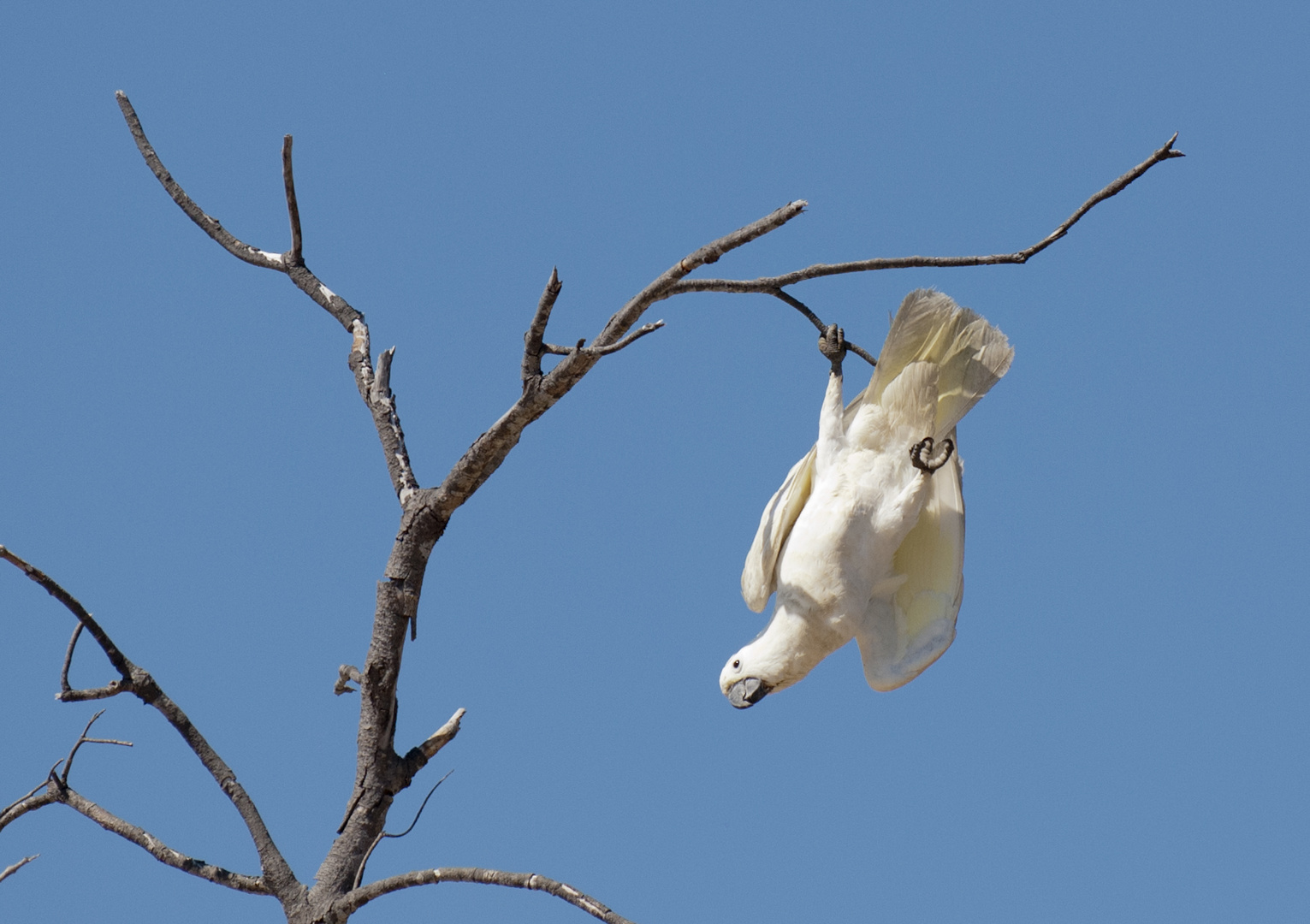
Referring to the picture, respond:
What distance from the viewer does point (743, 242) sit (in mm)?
4066

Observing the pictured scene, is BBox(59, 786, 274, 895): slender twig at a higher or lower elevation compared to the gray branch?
lower

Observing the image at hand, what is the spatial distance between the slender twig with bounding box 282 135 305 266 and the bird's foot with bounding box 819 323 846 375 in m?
2.23

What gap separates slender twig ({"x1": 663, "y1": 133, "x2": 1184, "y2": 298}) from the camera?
3.86 meters

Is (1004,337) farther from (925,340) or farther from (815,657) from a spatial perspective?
(815,657)

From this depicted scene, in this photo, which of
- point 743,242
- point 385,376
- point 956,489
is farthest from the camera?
point 385,376

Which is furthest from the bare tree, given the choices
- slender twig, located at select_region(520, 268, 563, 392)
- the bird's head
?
the bird's head

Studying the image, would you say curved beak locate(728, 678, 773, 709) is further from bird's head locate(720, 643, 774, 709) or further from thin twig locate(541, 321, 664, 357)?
thin twig locate(541, 321, 664, 357)

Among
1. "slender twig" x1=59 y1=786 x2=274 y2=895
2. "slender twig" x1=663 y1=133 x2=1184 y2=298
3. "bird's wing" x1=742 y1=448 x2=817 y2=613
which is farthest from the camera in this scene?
"bird's wing" x1=742 y1=448 x2=817 y2=613

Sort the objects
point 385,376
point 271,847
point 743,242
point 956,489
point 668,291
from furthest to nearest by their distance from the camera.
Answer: point 385,376 < point 956,489 < point 271,847 < point 668,291 < point 743,242

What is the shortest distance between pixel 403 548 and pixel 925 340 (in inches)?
85.7

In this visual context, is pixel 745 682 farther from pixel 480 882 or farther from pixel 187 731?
pixel 187 731

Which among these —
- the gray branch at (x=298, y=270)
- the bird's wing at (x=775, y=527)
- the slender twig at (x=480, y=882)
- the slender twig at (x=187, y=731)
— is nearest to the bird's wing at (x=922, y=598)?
the bird's wing at (x=775, y=527)

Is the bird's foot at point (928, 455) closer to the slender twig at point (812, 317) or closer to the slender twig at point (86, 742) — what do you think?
the slender twig at point (812, 317)

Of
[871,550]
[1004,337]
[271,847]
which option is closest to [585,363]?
[871,550]
